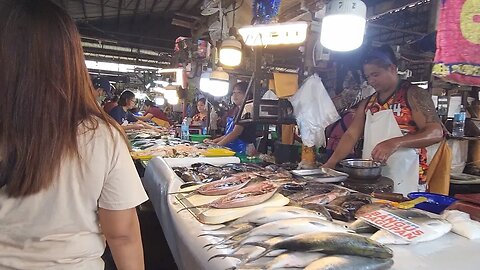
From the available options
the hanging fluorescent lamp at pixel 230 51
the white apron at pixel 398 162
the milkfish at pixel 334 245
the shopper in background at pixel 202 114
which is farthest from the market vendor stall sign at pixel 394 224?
the shopper in background at pixel 202 114

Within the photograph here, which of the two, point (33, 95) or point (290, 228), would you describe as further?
point (290, 228)

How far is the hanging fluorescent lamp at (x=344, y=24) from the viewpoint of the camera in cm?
293

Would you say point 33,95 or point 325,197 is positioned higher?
point 33,95

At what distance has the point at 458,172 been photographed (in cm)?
620

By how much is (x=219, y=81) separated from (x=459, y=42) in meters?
4.55

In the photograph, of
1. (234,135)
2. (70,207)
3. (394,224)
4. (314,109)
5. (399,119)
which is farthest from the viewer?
(234,135)

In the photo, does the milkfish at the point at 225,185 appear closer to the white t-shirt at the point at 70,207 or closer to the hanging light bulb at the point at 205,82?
the white t-shirt at the point at 70,207

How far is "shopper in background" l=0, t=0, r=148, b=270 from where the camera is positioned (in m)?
1.25

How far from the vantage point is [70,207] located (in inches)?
53.6

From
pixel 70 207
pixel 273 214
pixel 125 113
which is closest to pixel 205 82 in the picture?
pixel 125 113

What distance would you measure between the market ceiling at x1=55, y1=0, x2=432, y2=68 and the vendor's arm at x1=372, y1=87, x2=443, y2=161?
3045 millimetres

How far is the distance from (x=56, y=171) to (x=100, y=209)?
Result: 24 centimetres

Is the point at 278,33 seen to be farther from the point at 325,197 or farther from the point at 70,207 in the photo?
the point at 70,207

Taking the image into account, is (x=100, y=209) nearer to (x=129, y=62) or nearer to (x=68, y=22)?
(x=68, y=22)
